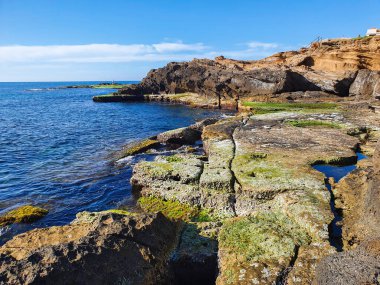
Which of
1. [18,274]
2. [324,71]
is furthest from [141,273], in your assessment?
[324,71]

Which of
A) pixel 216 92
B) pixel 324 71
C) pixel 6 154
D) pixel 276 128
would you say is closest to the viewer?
pixel 276 128

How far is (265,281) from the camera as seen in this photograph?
889cm

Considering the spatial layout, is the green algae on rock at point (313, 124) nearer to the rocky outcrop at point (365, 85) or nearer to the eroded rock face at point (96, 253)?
the eroded rock face at point (96, 253)

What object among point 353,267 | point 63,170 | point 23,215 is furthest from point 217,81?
point 353,267

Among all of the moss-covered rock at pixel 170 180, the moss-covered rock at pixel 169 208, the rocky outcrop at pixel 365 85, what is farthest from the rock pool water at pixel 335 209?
the rocky outcrop at pixel 365 85

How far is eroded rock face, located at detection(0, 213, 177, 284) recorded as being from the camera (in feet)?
24.9

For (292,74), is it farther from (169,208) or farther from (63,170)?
(169,208)

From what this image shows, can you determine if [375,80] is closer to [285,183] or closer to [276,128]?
[276,128]

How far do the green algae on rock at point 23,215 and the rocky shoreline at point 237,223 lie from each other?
574cm

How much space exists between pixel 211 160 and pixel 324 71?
66.3m

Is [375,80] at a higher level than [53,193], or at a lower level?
higher

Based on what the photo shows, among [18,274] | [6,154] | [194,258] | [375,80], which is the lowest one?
[6,154]

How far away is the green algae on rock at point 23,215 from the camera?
18922mm

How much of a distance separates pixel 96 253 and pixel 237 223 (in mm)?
5516
